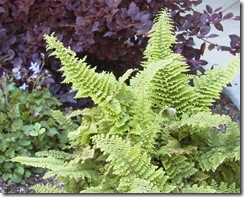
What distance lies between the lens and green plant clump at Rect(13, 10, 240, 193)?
5.90ft

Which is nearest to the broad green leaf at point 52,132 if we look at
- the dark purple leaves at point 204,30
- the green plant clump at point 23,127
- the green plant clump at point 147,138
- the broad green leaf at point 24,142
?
the green plant clump at point 23,127

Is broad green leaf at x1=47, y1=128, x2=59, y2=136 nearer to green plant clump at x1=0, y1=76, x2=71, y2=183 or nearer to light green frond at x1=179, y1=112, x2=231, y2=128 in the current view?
green plant clump at x1=0, y1=76, x2=71, y2=183

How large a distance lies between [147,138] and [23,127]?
0.88 meters

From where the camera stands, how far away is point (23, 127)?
254 centimetres

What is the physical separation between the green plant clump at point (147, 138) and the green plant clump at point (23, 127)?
0.44 meters

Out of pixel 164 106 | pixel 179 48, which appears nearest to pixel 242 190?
pixel 164 106

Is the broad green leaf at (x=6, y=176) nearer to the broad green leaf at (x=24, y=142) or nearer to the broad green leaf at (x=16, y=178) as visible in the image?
the broad green leaf at (x=16, y=178)

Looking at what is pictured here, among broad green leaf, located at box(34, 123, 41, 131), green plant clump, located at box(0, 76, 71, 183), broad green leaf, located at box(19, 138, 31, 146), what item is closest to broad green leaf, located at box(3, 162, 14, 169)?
green plant clump, located at box(0, 76, 71, 183)

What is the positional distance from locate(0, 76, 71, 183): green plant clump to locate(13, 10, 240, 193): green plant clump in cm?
44

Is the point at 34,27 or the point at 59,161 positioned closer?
the point at 59,161

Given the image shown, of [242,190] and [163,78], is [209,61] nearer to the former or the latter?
[163,78]

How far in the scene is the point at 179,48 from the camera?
2.64m

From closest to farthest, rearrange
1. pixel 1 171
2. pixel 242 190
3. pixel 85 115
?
pixel 242 190 → pixel 85 115 → pixel 1 171

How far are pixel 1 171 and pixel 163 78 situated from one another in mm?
1012
